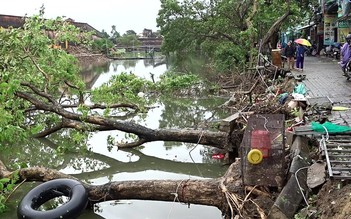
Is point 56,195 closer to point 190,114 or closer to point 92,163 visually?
point 92,163

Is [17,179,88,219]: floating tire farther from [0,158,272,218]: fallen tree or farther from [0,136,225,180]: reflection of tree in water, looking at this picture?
[0,136,225,180]: reflection of tree in water

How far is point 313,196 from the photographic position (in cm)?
533

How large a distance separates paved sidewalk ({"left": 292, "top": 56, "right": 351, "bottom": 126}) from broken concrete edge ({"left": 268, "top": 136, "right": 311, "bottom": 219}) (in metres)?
2.24

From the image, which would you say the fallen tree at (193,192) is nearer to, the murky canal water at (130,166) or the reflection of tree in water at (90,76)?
the murky canal water at (130,166)

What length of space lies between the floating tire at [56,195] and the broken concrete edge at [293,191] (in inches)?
133

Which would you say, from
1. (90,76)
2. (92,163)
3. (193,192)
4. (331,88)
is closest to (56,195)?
(193,192)

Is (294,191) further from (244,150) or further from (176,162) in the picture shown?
(176,162)

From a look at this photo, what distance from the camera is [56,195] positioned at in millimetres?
7414

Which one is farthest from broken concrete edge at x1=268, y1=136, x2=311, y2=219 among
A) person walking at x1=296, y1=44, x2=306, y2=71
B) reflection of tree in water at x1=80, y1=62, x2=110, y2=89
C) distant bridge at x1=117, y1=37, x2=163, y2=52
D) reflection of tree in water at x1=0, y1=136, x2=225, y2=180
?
distant bridge at x1=117, y1=37, x2=163, y2=52

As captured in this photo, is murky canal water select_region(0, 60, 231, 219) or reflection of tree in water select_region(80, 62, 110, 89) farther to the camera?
reflection of tree in water select_region(80, 62, 110, 89)

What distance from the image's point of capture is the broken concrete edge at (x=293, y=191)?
16.9ft

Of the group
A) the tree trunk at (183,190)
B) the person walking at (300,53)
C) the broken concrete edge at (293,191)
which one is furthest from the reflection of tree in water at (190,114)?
the broken concrete edge at (293,191)

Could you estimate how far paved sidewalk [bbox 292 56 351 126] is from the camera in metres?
8.29

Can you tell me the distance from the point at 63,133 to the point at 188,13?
420 inches
